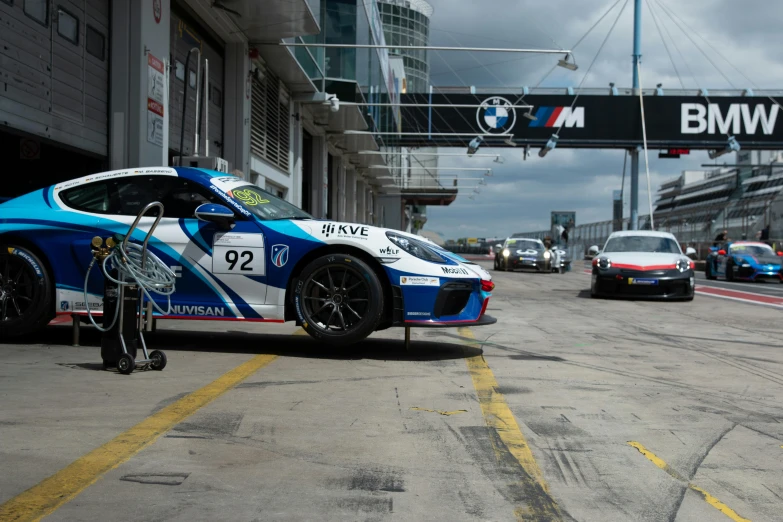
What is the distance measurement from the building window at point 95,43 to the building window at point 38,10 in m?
1.00

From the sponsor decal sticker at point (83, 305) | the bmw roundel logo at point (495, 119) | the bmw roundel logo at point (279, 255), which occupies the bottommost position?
the sponsor decal sticker at point (83, 305)

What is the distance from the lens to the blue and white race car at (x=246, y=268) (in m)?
6.13

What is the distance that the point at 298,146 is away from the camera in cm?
2402

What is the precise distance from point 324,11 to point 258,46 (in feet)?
18.2

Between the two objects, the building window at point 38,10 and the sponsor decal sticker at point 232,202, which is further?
the building window at point 38,10

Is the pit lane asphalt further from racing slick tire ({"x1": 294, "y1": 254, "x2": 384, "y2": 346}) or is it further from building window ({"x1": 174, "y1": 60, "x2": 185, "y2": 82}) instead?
building window ({"x1": 174, "y1": 60, "x2": 185, "y2": 82})

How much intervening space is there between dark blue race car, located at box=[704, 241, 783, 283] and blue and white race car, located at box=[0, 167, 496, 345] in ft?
68.4

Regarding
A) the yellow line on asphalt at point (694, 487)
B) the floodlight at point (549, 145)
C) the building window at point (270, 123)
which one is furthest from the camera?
the floodlight at point (549, 145)

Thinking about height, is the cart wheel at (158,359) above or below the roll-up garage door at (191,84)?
below

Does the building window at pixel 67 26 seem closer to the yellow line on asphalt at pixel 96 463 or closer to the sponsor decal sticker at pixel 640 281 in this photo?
the yellow line on asphalt at pixel 96 463

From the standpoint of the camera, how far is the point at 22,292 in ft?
20.7

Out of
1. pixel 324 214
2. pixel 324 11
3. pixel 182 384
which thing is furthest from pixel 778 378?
pixel 324 214

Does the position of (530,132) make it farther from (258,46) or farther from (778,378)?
(778,378)

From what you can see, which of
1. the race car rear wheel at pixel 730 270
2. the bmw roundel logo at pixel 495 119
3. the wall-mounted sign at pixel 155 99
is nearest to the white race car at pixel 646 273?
the wall-mounted sign at pixel 155 99
